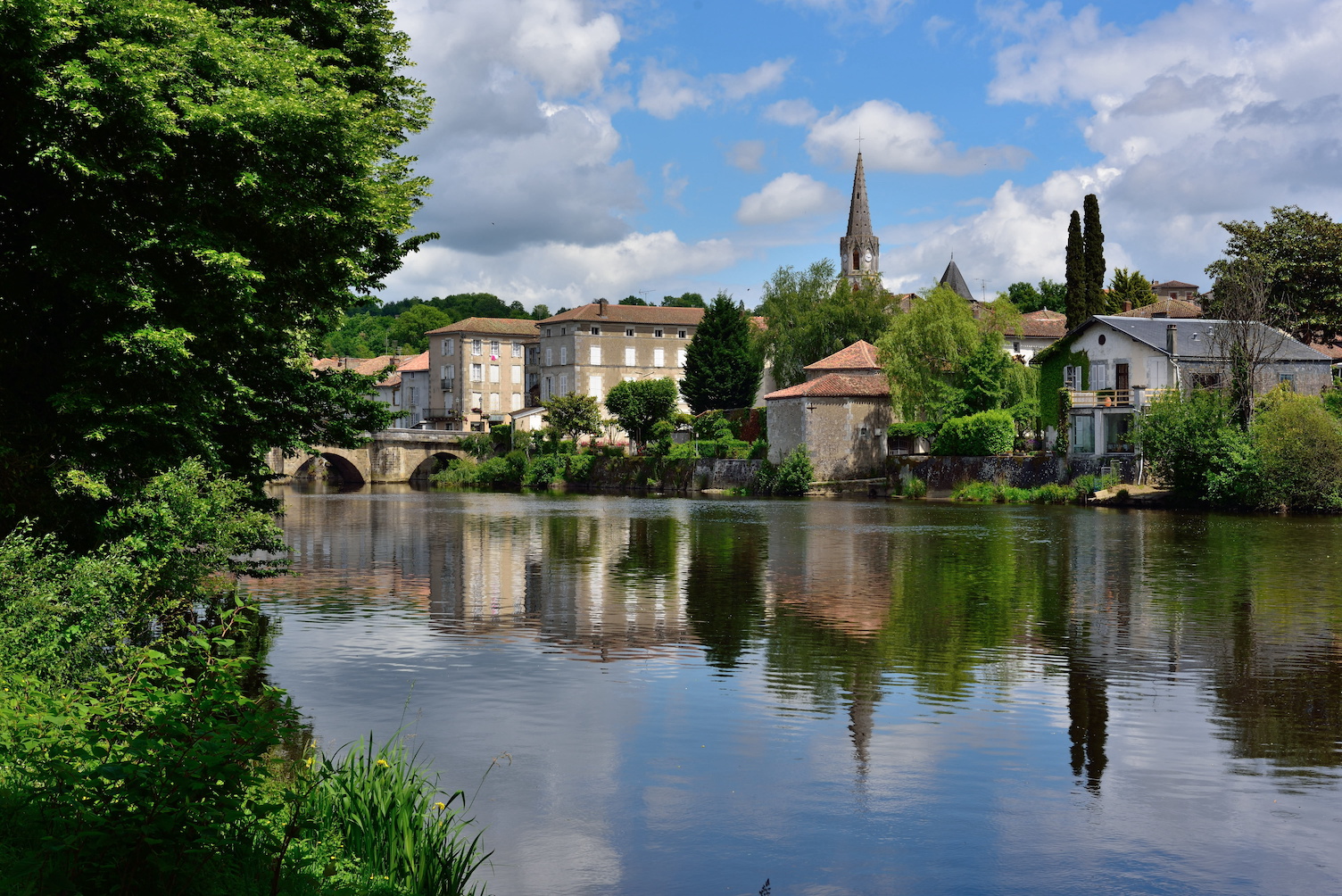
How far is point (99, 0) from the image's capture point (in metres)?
11.5

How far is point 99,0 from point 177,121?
51.4 inches

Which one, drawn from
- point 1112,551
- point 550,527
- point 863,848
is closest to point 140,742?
point 863,848

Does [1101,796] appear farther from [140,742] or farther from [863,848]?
[140,742]

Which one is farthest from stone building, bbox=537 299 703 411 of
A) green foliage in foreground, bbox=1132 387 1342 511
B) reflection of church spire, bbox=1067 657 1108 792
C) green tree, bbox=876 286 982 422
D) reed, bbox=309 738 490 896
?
reed, bbox=309 738 490 896

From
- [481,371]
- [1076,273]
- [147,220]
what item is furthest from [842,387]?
[147,220]

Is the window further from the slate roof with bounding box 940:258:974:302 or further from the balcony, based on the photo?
the slate roof with bounding box 940:258:974:302

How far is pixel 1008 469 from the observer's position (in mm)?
60031

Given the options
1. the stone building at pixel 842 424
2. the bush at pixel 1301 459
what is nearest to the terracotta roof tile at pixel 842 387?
the stone building at pixel 842 424

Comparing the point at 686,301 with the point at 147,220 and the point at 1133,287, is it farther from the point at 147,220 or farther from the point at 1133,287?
the point at 147,220

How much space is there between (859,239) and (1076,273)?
49.6 m

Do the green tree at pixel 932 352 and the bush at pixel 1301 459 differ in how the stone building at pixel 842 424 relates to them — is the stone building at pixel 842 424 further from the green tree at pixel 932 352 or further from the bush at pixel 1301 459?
the bush at pixel 1301 459

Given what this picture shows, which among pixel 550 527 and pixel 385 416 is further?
pixel 550 527

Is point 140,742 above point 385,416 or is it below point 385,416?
below

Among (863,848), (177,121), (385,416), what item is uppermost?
(177,121)
